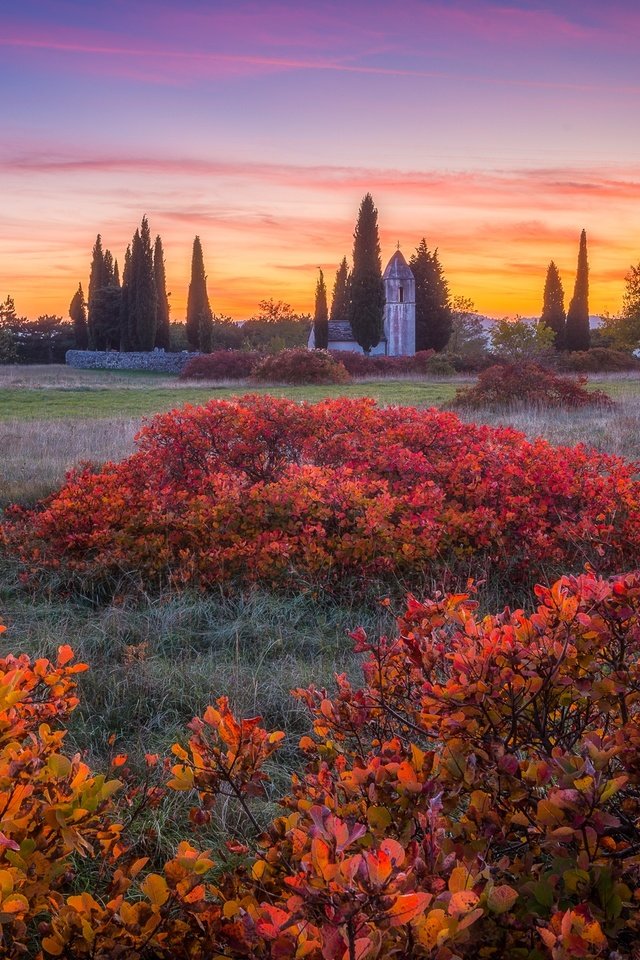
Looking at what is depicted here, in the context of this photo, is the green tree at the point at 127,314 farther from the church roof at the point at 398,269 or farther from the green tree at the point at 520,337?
the green tree at the point at 520,337

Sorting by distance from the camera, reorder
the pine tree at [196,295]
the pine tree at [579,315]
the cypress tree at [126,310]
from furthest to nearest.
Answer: the pine tree at [196,295]
the pine tree at [579,315]
the cypress tree at [126,310]

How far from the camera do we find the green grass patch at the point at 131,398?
54.6 ft

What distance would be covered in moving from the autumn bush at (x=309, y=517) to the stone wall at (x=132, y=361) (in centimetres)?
3314

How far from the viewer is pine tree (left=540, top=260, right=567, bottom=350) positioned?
163ft

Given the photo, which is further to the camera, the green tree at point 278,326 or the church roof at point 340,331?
the green tree at point 278,326

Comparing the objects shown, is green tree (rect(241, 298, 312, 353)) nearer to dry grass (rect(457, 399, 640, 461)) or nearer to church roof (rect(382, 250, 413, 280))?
church roof (rect(382, 250, 413, 280))

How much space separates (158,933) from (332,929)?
0.62 meters

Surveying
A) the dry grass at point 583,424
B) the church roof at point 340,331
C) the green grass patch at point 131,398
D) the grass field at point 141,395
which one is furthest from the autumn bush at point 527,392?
the church roof at point 340,331

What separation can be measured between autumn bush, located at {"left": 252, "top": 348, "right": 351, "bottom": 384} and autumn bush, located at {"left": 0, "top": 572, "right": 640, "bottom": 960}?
84.7ft

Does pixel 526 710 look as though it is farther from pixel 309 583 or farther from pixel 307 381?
pixel 307 381

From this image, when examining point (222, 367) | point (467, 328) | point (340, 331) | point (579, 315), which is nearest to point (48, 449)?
point (222, 367)

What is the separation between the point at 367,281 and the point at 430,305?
291 inches

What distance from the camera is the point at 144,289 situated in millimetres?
44125

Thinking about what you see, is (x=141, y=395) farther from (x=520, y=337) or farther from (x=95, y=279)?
(x=95, y=279)
